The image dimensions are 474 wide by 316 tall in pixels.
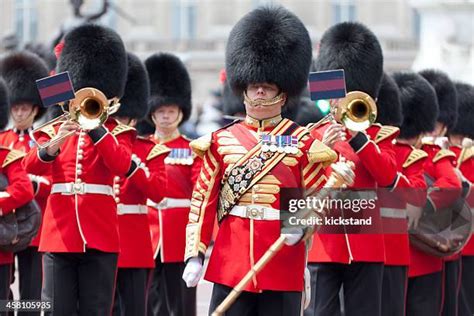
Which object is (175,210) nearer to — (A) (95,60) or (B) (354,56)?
(A) (95,60)

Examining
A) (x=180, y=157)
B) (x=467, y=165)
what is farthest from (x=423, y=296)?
(x=180, y=157)

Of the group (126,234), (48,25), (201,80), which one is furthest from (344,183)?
(48,25)

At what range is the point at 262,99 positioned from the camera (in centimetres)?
615

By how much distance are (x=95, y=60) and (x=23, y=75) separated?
1.78 metres

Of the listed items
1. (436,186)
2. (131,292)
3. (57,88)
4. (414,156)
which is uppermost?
(57,88)

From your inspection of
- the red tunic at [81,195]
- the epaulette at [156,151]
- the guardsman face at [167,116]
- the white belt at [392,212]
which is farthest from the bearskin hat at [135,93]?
the white belt at [392,212]

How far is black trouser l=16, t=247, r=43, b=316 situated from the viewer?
8.33m

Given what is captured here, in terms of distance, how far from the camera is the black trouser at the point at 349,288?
275 inches

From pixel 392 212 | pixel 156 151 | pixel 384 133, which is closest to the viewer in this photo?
pixel 384 133

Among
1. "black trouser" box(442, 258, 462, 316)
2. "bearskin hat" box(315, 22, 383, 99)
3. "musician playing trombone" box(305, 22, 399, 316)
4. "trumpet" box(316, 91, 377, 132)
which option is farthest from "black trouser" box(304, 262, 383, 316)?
"black trouser" box(442, 258, 462, 316)

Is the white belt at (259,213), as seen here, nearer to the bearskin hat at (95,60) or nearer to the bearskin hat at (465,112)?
the bearskin hat at (95,60)

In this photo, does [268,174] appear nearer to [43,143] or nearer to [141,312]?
[43,143]

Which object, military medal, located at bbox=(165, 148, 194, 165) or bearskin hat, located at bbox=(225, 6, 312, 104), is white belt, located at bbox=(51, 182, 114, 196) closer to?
A: bearskin hat, located at bbox=(225, 6, 312, 104)

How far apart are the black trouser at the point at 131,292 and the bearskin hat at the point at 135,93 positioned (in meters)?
0.86
